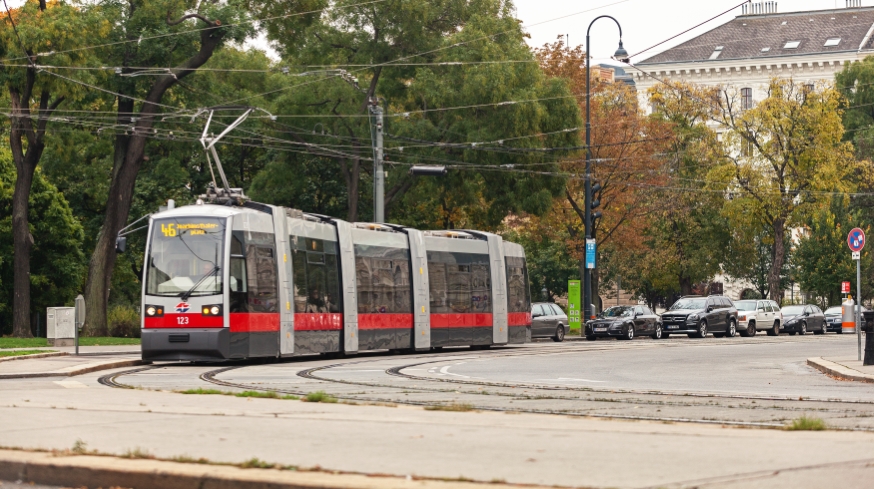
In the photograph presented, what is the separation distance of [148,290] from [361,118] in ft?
67.1

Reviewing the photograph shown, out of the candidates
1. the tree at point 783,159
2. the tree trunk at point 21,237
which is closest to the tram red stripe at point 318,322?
the tree trunk at point 21,237

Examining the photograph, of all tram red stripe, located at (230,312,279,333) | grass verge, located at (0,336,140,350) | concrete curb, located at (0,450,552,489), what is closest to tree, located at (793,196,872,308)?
grass verge, located at (0,336,140,350)

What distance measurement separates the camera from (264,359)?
1094 inches

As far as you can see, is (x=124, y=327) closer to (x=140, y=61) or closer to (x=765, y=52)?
(x=140, y=61)

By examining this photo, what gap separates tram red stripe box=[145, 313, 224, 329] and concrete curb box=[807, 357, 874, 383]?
10.9 m

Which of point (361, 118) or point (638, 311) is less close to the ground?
point (361, 118)

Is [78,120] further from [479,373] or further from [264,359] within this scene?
[479,373]

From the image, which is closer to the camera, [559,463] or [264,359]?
[559,463]

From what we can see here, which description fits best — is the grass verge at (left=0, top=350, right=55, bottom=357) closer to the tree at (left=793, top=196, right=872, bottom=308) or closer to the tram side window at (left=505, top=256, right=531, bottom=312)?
the tram side window at (left=505, top=256, right=531, bottom=312)

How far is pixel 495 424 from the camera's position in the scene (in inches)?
420

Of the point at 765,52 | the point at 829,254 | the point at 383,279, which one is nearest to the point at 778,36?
the point at 765,52

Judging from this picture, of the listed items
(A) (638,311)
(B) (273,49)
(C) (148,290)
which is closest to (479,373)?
(C) (148,290)

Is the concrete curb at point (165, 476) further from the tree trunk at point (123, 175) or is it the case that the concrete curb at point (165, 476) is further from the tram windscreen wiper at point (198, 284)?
the tree trunk at point (123, 175)

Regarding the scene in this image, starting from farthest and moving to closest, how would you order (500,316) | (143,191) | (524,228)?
(524,228) < (143,191) < (500,316)
